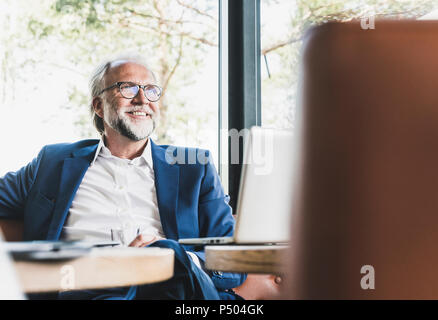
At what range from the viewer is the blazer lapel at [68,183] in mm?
1733

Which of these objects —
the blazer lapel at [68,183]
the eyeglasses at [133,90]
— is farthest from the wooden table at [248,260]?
the eyeglasses at [133,90]

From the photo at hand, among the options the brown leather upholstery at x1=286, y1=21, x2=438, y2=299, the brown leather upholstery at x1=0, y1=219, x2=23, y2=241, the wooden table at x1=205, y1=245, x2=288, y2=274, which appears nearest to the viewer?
the brown leather upholstery at x1=286, y1=21, x2=438, y2=299

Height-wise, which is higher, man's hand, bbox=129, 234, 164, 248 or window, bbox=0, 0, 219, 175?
window, bbox=0, 0, 219, 175

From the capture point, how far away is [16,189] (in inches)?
71.3

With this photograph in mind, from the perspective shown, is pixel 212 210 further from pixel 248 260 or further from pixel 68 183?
pixel 248 260

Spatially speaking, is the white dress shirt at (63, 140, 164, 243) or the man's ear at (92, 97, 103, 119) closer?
the white dress shirt at (63, 140, 164, 243)

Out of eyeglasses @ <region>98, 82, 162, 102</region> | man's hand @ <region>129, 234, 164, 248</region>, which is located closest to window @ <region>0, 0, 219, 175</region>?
eyeglasses @ <region>98, 82, 162, 102</region>

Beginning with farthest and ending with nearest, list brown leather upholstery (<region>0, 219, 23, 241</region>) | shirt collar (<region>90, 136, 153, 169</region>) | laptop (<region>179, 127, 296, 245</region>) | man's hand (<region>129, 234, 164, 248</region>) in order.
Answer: shirt collar (<region>90, 136, 153, 169</region>) → brown leather upholstery (<region>0, 219, 23, 241</region>) → man's hand (<region>129, 234, 164, 248</region>) → laptop (<region>179, 127, 296, 245</region>)

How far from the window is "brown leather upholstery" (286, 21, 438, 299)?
88.0 inches

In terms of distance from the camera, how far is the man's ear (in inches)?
86.0

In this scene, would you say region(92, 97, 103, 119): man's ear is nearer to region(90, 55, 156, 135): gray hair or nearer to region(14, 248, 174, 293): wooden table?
region(90, 55, 156, 135): gray hair

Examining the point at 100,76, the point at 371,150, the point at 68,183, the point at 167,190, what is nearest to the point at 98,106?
the point at 100,76

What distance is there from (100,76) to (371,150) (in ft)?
5.95

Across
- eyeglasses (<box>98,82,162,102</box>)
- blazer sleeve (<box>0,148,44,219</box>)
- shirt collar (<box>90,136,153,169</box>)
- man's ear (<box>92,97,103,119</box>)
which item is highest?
eyeglasses (<box>98,82,162,102</box>)
